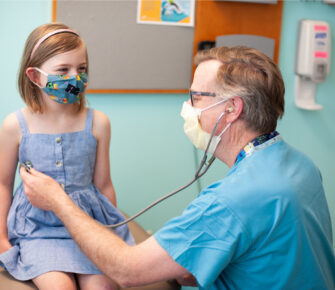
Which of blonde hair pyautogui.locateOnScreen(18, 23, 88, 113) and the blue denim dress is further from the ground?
blonde hair pyautogui.locateOnScreen(18, 23, 88, 113)

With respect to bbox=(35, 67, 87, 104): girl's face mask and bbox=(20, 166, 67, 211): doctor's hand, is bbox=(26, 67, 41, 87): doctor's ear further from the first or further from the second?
bbox=(20, 166, 67, 211): doctor's hand

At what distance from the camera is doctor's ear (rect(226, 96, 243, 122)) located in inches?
47.3

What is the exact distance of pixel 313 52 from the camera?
7.97 ft

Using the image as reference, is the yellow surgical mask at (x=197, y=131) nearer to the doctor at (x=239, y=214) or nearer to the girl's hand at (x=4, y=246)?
the doctor at (x=239, y=214)

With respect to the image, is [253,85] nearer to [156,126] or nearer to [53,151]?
[53,151]

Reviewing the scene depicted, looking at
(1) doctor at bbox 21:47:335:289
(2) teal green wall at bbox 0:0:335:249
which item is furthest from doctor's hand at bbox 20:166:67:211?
(2) teal green wall at bbox 0:0:335:249

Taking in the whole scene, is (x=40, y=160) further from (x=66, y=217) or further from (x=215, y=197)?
(x=215, y=197)

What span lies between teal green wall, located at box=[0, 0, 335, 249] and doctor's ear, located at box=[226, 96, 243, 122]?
1032 millimetres

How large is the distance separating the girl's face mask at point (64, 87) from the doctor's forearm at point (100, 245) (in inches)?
15.6

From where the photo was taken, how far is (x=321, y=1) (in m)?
2.49

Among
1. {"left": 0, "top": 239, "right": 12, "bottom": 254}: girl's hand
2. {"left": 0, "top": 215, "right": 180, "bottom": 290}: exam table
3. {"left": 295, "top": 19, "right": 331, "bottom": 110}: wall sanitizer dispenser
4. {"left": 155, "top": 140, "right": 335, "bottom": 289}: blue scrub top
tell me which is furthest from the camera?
{"left": 295, "top": 19, "right": 331, "bottom": 110}: wall sanitizer dispenser

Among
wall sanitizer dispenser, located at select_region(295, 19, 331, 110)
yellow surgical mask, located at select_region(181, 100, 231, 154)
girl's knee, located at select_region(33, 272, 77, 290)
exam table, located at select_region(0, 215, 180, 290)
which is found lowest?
exam table, located at select_region(0, 215, 180, 290)

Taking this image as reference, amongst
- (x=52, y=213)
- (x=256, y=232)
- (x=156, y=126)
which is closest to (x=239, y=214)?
(x=256, y=232)

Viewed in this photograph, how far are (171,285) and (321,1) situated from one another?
1.85 m
